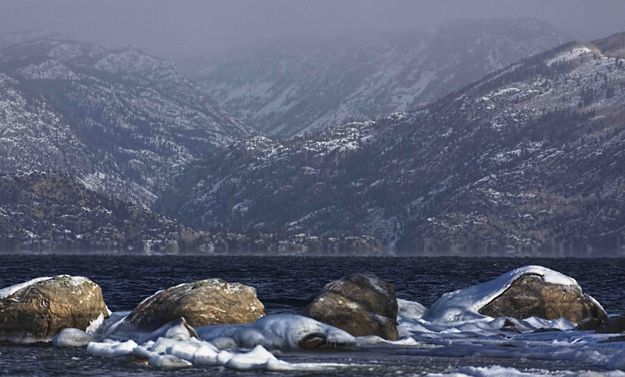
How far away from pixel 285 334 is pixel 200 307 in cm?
564

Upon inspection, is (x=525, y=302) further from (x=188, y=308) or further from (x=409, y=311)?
(x=188, y=308)

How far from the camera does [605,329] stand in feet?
136

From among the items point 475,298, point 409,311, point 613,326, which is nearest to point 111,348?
point 409,311

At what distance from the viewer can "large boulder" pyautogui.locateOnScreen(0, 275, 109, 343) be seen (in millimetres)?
41500

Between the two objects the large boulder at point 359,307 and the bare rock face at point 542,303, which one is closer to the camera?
the large boulder at point 359,307

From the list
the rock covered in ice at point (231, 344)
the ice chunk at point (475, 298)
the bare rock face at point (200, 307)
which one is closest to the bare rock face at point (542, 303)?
the ice chunk at point (475, 298)

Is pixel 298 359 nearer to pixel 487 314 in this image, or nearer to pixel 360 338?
pixel 360 338

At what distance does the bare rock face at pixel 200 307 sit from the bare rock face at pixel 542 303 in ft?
36.2

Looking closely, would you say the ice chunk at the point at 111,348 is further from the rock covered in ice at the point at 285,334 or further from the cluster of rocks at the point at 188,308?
the cluster of rocks at the point at 188,308

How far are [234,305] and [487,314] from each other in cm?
1152

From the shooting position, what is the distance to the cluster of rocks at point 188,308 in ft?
137

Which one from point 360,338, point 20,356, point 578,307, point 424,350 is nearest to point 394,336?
point 360,338

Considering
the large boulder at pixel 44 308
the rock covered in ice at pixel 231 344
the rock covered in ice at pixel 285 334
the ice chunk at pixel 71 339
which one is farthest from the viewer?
the large boulder at pixel 44 308

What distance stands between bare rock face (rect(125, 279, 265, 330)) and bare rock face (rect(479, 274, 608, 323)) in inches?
434
